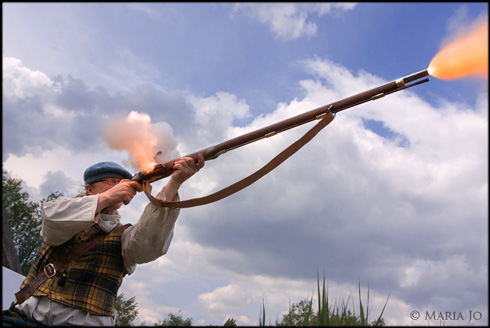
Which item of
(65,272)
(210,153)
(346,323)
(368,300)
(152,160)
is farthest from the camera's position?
(152,160)

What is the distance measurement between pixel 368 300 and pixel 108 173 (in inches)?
155

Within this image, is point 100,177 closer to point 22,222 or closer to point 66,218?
point 66,218

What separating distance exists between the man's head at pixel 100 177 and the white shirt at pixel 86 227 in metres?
0.58

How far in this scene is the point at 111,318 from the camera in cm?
529

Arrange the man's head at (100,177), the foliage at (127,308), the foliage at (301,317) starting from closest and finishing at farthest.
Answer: the foliage at (301,317) < the man's head at (100,177) < the foliage at (127,308)

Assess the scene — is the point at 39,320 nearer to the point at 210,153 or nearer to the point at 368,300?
the point at 210,153

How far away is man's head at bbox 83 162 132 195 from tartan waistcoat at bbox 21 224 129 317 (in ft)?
2.57

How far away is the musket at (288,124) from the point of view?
5473 mm

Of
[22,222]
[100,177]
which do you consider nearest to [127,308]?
[100,177]

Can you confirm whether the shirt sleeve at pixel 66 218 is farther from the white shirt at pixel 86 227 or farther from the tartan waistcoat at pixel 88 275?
the tartan waistcoat at pixel 88 275

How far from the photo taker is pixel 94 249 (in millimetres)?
5520

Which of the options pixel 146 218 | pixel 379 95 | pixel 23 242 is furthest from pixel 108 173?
pixel 23 242

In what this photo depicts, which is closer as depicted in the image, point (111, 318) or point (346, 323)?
point (346, 323)

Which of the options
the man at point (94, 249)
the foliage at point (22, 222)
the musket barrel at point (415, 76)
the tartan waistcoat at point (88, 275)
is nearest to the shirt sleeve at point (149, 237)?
the man at point (94, 249)
